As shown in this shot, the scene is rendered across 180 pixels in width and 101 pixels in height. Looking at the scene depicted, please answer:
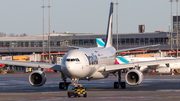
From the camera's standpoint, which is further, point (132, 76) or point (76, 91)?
point (132, 76)

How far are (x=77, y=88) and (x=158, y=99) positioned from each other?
7.24 metres

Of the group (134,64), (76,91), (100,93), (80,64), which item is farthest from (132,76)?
(76,91)

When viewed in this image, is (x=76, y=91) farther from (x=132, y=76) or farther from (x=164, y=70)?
(x=164, y=70)

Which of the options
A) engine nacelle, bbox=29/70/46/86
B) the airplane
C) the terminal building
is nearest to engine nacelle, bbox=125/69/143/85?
the airplane

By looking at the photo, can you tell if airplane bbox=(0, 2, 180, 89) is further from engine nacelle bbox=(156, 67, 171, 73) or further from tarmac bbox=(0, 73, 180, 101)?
engine nacelle bbox=(156, 67, 171, 73)


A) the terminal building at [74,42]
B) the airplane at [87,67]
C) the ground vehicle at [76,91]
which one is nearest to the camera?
the ground vehicle at [76,91]

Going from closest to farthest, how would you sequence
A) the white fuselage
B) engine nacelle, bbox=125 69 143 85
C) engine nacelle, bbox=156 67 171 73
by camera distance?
the white fuselage
engine nacelle, bbox=125 69 143 85
engine nacelle, bbox=156 67 171 73

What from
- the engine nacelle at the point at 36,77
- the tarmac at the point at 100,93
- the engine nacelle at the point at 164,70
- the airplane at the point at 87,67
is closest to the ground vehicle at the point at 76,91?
the tarmac at the point at 100,93

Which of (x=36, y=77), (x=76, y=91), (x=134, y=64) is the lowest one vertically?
(x=76, y=91)

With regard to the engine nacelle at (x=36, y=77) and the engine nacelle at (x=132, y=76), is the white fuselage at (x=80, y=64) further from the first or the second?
the engine nacelle at (x=36, y=77)

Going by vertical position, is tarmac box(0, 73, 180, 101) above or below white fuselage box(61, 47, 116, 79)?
below

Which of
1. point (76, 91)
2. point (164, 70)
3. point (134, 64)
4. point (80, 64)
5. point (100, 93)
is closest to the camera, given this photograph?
point (76, 91)

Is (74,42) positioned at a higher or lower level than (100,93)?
higher

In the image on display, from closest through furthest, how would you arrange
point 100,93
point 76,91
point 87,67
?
point 76,91, point 100,93, point 87,67
